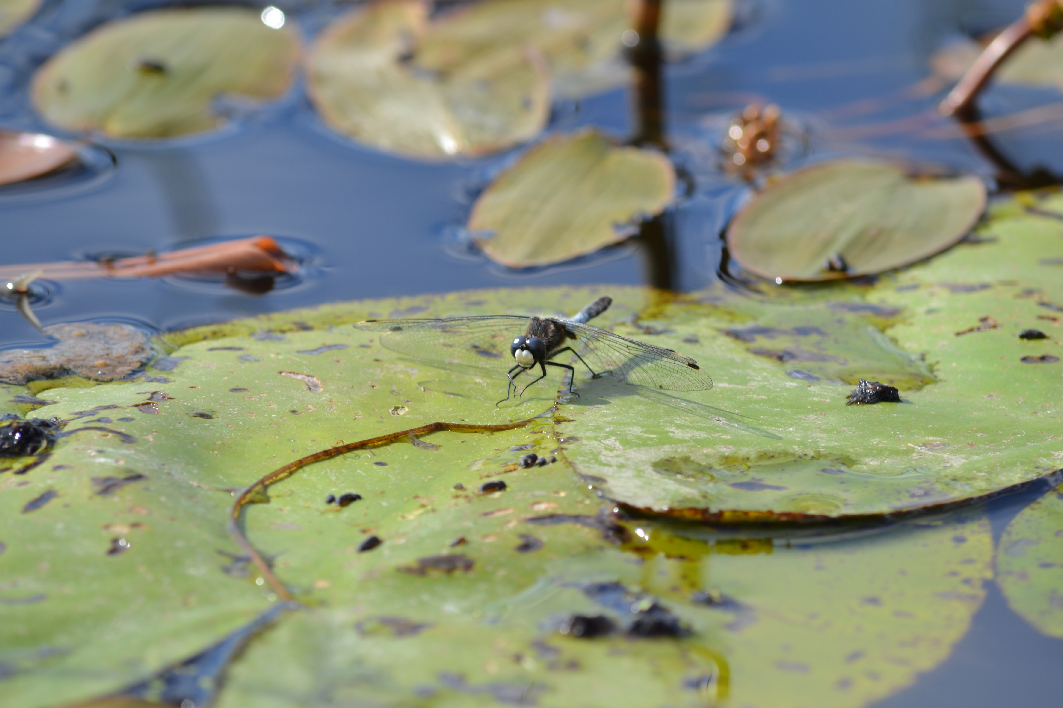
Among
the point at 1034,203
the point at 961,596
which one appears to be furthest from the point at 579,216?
the point at 961,596

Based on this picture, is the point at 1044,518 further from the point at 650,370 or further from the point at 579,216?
the point at 579,216

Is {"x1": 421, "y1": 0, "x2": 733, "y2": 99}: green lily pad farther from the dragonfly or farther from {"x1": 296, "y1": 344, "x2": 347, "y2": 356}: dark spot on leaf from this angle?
{"x1": 296, "y1": 344, "x2": 347, "y2": 356}: dark spot on leaf

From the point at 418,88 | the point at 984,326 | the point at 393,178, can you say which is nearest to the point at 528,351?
the point at 984,326

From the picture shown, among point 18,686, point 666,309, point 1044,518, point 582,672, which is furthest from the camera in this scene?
point 666,309

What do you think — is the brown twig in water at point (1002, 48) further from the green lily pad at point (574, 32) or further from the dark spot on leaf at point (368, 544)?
the dark spot on leaf at point (368, 544)

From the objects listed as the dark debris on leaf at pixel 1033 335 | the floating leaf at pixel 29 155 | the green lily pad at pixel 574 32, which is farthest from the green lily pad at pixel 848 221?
the floating leaf at pixel 29 155
